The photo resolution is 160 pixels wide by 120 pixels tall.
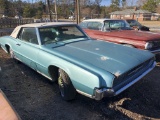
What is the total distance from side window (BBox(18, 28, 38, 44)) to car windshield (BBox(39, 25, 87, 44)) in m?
0.20

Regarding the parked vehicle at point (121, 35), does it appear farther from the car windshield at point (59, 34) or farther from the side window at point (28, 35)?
the side window at point (28, 35)

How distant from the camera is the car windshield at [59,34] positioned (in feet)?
13.7

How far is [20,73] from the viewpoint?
509 cm

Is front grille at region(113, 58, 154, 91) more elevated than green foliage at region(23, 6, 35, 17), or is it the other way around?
green foliage at region(23, 6, 35, 17)

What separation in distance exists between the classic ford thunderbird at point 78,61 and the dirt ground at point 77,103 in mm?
312

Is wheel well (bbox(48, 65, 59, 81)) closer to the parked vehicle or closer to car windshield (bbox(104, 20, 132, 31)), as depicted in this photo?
the parked vehicle

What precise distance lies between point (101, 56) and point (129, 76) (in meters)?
0.60

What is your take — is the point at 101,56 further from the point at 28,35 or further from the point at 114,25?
the point at 114,25

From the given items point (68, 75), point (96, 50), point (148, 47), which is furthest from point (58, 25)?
point (148, 47)

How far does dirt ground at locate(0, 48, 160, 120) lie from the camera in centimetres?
310

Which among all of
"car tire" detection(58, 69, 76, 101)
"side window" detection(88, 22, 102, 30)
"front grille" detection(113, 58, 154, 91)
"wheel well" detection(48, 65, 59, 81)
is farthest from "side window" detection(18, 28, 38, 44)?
"side window" detection(88, 22, 102, 30)

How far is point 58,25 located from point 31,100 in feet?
6.21

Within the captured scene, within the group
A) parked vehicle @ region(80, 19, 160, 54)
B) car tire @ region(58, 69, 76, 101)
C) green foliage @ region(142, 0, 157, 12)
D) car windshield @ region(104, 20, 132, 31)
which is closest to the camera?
car tire @ region(58, 69, 76, 101)

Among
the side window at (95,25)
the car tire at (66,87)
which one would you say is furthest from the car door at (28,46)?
the side window at (95,25)
